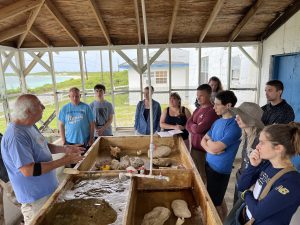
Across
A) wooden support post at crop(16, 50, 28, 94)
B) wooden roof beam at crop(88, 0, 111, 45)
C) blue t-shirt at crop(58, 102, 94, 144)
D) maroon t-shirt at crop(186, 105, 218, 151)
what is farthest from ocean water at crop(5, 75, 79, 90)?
maroon t-shirt at crop(186, 105, 218, 151)

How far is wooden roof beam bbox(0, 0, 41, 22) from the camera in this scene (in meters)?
3.01

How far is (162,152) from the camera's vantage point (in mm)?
2375

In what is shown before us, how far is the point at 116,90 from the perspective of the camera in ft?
16.6

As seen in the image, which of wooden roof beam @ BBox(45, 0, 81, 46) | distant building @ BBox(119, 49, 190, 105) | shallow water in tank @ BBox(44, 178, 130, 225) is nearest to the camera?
shallow water in tank @ BBox(44, 178, 130, 225)

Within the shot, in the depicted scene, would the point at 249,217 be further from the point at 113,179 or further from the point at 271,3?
the point at 271,3

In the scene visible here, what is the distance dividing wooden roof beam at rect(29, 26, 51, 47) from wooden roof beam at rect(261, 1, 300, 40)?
14.1 feet

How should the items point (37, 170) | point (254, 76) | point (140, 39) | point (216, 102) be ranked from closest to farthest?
point (37, 170) → point (216, 102) → point (140, 39) → point (254, 76)

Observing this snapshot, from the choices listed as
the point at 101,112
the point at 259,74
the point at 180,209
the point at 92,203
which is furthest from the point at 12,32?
the point at 259,74

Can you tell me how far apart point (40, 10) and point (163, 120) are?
2.66m

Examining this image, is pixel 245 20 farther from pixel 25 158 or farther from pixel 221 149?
pixel 25 158

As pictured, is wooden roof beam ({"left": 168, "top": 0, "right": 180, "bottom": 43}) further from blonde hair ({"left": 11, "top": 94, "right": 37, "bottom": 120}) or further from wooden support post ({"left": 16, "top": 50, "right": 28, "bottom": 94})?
wooden support post ({"left": 16, "top": 50, "right": 28, "bottom": 94})

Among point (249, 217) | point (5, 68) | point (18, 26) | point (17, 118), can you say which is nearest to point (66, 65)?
point (5, 68)

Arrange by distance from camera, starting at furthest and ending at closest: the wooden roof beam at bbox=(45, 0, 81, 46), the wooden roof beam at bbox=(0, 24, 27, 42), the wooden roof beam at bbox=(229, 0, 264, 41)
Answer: the wooden roof beam at bbox=(0, 24, 27, 42) → the wooden roof beam at bbox=(229, 0, 264, 41) → the wooden roof beam at bbox=(45, 0, 81, 46)

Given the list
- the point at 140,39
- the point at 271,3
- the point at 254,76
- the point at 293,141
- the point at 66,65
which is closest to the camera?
the point at 293,141
